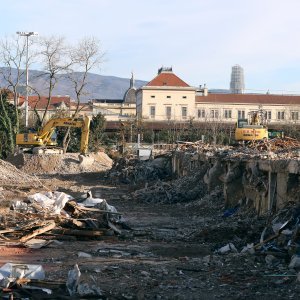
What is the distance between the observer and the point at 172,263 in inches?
436

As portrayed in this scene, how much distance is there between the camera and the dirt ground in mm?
8969

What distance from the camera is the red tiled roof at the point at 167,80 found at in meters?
101

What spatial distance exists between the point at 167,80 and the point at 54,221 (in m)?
88.7

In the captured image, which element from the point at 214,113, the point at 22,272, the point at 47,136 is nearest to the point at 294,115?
the point at 214,113

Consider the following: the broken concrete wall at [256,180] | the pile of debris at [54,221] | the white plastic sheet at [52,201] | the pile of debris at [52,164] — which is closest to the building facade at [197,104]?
the pile of debris at [52,164]

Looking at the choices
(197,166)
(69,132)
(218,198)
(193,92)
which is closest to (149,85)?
(193,92)

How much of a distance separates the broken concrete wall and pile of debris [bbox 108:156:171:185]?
10.7 metres

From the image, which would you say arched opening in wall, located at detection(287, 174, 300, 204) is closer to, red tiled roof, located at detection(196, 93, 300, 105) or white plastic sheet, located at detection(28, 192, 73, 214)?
white plastic sheet, located at detection(28, 192, 73, 214)

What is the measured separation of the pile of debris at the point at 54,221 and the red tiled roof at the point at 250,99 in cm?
8413

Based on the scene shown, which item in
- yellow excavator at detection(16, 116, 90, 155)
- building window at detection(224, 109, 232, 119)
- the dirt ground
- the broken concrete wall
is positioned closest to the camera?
the dirt ground

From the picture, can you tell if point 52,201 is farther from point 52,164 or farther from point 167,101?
point 167,101

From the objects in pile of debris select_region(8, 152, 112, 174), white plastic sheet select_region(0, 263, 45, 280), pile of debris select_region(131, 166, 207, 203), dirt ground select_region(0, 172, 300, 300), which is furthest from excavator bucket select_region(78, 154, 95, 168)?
white plastic sheet select_region(0, 263, 45, 280)

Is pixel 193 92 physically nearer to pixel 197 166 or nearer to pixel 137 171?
pixel 137 171

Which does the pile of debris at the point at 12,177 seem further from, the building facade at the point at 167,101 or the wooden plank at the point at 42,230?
the building facade at the point at 167,101
